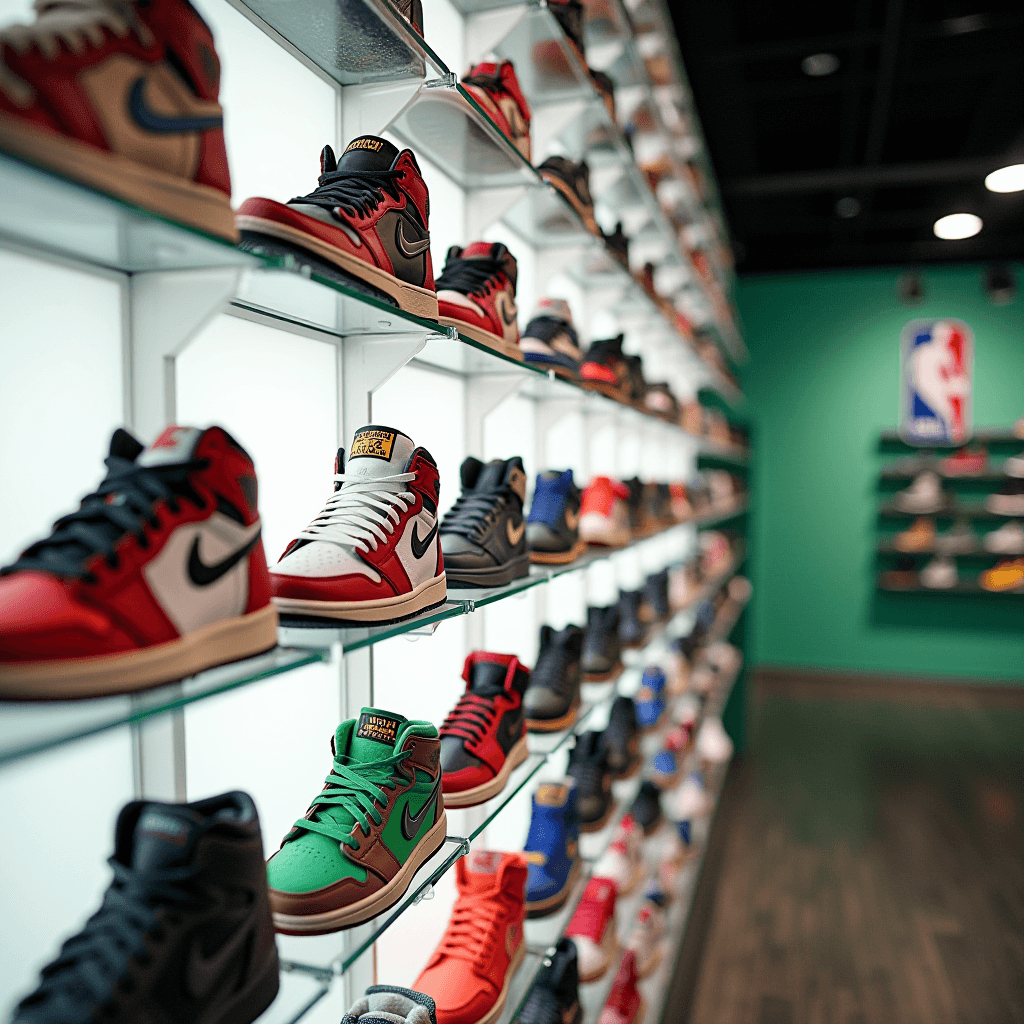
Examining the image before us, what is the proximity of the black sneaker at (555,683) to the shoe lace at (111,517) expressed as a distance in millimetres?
1262

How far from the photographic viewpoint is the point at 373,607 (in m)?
0.96

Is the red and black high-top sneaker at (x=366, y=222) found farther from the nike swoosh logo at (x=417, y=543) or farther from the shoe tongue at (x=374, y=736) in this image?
the shoe tongue at (x=374, y=736)

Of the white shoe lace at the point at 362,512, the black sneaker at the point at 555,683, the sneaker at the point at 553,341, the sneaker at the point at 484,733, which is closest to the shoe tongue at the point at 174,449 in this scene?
the white shoe lace at the point at 362,512

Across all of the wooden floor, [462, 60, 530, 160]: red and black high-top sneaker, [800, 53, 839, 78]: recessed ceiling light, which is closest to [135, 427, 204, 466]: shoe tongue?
[462, 60, 530, 160]: red and black high-top sneaker

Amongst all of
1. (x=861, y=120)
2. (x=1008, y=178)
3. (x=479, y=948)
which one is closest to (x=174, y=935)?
(x=479, y=948)

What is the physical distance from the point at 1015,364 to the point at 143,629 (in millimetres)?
8685

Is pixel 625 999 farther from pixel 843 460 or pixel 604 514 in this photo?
pixel 843 460

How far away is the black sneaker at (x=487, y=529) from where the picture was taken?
1.37 metres

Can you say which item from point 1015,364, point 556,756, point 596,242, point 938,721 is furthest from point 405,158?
point 1015,364

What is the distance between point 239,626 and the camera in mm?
731

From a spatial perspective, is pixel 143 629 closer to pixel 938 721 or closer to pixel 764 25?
pixel 764 25

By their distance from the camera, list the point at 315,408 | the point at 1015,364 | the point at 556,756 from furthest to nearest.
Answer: the point at 1015,364 → the point at 556,756 → the point at 315,408

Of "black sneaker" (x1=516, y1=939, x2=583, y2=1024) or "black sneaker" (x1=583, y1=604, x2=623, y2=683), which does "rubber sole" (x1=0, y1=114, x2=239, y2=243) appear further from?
"black sneaker" (x1=583, y1=604, x2=623, y2=683)

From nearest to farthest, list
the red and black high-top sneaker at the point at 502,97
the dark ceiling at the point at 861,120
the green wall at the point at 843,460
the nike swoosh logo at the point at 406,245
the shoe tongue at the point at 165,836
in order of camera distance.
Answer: the shoe tongue at the point at 165,836, the nike swoosh logo at the point at 406,245, the red and black high-top sneaker at the point at 502,97, the dark ceiling at the point at 861,120, the green wall at the point at 843,460
